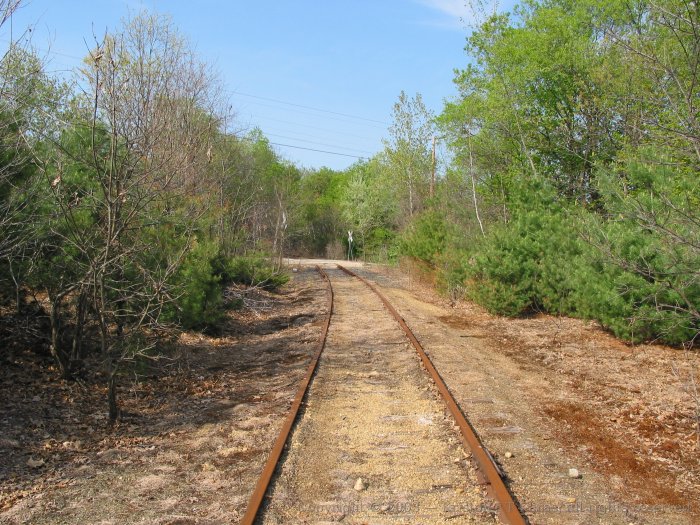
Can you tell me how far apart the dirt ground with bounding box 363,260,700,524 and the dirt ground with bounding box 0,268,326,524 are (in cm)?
245

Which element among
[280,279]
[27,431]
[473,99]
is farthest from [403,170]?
[27,431]

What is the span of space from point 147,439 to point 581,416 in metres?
5.03

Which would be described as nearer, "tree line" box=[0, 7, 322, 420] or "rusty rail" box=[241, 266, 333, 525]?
"rusty rail" box=[241, 266, 333, 525]

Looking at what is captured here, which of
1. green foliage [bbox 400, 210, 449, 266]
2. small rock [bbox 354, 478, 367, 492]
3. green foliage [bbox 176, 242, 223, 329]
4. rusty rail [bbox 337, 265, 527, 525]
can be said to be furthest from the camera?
green foliage [bbox 400, 210, 449, 266]

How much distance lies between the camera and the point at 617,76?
59.3 feet

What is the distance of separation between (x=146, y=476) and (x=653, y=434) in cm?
535

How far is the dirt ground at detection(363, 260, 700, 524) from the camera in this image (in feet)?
17.5

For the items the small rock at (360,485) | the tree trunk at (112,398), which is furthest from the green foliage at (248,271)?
the small rock at (360,485)

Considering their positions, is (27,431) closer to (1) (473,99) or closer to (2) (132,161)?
(2) (132,161)

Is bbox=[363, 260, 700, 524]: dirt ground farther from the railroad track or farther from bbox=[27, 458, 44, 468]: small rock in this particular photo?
bbox=[27, 458, 44, 468]: small rock

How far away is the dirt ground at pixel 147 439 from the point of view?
5.34 meters

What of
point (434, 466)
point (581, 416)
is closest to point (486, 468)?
point (434, 466)

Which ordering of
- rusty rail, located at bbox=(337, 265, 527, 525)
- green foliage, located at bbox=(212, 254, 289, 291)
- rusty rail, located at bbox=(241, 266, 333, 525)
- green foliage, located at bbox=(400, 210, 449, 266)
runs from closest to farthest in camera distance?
rusty rail, located at bbox=(337, 265, 527, 525), rusty rail, located at bbox=(241, 266, 333, 525), green foliage, located at bbox=(212, 254, 289, 291), green foliage, located at bbox=(400, 210, 449, 266)

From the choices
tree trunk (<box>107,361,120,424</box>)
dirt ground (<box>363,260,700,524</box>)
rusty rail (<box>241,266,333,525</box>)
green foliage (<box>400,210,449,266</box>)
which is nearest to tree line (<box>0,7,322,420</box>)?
tree trunk (<box>107,361,120,424</box>)
